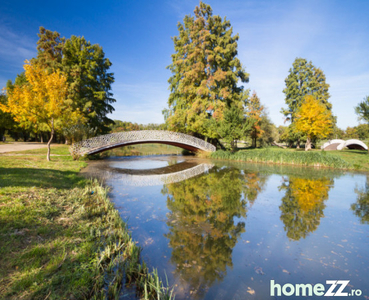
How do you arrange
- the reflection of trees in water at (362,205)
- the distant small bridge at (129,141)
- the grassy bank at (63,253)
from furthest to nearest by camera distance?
the distant small bridge at (129,141)
the reflection of trees in water at (362,205)
the grassy bank at (63,253)

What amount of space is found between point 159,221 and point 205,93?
66.4 ft

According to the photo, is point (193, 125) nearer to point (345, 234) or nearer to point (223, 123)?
point (223, 123)

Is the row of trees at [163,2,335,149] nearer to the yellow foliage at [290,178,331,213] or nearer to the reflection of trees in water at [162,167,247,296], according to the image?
the yellow foliage at [290,178,331,213]

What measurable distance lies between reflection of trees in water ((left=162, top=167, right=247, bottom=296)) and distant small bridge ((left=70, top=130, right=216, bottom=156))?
1196 cm

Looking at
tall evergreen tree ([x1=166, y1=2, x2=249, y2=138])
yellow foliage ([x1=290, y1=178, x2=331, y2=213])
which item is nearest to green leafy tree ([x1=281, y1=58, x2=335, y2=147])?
tall evergreen tree ([x1=166, y1=2, x2=249, y2=138])

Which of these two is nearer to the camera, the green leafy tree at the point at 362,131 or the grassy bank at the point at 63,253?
the grassy bank at the point at 63,253

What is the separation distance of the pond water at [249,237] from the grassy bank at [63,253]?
0.50m

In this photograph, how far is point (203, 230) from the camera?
4.95 metres

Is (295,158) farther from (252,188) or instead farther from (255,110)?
(255,110)

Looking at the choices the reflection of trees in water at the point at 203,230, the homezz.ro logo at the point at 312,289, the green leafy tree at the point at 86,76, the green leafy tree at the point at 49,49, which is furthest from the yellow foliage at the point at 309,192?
the green leafy tree at the point at 49,49

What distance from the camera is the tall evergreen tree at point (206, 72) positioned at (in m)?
23.3

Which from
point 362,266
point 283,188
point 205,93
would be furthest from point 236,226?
point 205,93

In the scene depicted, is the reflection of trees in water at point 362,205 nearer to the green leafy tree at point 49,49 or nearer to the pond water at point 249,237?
the pond water at point 249,237

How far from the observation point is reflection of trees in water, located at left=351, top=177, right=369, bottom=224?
6.14 metres
